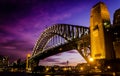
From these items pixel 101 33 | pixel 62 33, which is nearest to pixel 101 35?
pixel 101 33

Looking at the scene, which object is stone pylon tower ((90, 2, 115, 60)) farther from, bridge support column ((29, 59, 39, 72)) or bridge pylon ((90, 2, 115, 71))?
bridge support column ((29, 59, 39, 72))

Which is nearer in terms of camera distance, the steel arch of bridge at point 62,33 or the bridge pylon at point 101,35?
the bridge pylon at point 101,35

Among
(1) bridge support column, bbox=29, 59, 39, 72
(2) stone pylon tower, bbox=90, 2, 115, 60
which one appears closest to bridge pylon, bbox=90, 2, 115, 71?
(2) stone pylon tower, bbox=90, 2, 115, 60

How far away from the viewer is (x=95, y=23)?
4938 centimetres

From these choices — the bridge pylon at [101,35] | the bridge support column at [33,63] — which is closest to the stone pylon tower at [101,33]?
the bridge pylon at [101,35]

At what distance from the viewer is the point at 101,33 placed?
151 feet

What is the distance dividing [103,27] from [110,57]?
7.21 meters

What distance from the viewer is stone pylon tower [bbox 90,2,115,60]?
44.7 m

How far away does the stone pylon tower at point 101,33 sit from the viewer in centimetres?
4468

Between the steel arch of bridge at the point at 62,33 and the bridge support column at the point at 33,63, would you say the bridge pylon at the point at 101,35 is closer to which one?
the steel arch of bridge at the point at 62,33

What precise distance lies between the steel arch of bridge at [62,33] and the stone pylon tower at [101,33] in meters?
11.0

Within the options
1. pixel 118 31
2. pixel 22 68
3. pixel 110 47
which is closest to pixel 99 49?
pixel 110 47

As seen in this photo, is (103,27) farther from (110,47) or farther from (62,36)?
(62,36)

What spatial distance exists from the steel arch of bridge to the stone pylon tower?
10957mm
